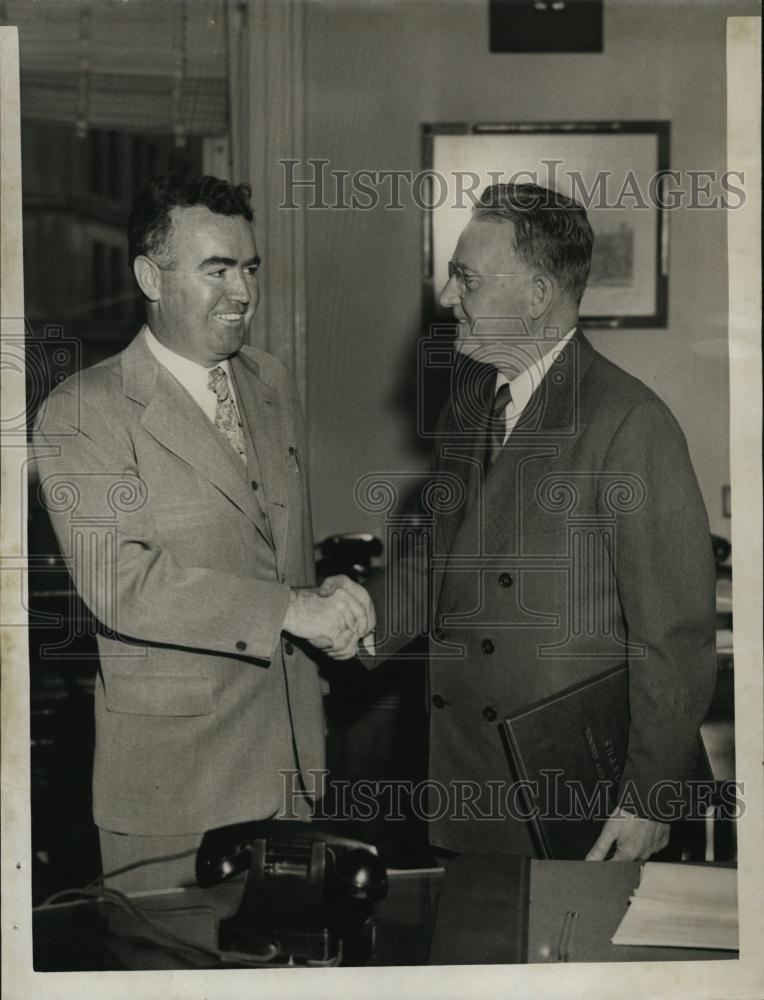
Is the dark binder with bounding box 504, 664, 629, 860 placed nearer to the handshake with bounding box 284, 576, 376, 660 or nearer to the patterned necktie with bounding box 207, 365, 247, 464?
the handshake with bounding box 284, 576, 376, 660

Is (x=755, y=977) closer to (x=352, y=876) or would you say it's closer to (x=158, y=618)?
(x=352, y=876)

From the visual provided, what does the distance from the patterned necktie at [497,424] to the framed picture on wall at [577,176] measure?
204 mm

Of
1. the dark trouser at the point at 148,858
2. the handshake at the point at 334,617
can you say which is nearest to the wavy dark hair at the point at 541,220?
the handshake at the point at 334,617

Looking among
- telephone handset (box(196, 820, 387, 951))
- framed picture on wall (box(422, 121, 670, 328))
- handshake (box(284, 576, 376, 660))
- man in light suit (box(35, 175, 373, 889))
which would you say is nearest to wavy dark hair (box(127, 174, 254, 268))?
man in light suit (box(35, 175, 373, 889))

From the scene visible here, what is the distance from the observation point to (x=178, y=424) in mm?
1823

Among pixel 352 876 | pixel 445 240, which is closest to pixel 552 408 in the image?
pixel 445 240

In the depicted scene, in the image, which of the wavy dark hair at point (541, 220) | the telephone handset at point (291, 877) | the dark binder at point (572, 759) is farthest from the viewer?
the wavy dark hair at point (541, 220)

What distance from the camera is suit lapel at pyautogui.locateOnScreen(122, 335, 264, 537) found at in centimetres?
182

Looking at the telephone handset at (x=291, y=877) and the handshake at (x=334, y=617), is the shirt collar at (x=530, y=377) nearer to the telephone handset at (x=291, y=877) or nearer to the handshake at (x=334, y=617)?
the handshake at (x=334, y=617)

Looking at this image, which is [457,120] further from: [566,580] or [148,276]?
[566,580]

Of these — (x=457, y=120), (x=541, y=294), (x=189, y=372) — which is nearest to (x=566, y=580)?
(x=541, y=294)

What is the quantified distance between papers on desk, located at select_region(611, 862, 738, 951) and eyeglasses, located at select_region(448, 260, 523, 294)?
104 centimetres

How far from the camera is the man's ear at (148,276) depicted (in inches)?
71.8

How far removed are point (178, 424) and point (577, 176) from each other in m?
0.86
